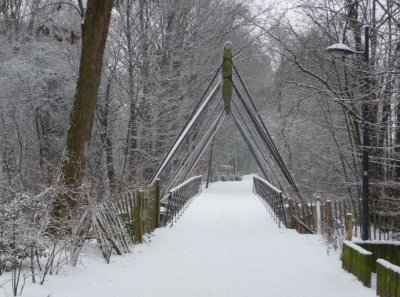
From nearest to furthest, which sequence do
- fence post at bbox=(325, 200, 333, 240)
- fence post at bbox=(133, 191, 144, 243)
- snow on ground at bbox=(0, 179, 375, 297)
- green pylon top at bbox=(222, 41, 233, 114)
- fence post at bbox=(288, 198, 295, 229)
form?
1. snow on ground at bbox=(0, 179, 375, 297)
2. fence post at bbox=(133, 191, 144, 243)
3. fence post at bbox=(325, 200, 333, 240)
4. fence post at bbox=(288, 198, 295, 229)
5. green pylon top at bbox=(222, 41, 233, 114)

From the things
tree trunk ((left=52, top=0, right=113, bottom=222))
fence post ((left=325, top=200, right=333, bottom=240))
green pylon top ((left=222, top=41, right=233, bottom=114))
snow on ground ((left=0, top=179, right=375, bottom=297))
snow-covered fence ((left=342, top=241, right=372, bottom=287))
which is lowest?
snow on ground ((left=0, top=179, right=375, bottom=297))

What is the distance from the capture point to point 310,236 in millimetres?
14195

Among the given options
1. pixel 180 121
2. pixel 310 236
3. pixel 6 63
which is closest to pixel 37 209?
pixel 310 236

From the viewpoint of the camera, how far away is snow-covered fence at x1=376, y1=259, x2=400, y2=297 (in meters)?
6.96

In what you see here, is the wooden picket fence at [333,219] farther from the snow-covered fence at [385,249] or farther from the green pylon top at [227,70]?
the green pylon top at [227,70]

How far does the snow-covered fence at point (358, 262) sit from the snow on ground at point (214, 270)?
0.14 m

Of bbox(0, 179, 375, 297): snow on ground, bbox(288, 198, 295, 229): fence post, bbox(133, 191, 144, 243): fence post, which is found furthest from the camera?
bbox(288, 198, 295, 229): fence post

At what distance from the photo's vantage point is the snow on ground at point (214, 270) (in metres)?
8.09

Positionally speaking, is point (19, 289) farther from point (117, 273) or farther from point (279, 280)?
point (279, 280)

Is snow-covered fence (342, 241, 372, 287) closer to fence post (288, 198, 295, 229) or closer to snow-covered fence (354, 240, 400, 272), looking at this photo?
snow-covered fence (354, 240, 400, 272)

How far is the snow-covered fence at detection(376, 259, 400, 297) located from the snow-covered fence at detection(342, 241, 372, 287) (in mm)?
716

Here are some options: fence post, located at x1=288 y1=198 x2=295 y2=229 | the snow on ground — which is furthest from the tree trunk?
fence post, located at x1=288 y1=198 x2=295 y2=229

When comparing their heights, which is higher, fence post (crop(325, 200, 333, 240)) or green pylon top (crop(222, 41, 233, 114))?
green pylon top (crop(222, 41, 233, 114))

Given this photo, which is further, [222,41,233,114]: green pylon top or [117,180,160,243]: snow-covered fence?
[222,41,233,114]: green pylon top
